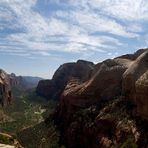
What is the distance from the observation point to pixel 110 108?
10675 centimetres

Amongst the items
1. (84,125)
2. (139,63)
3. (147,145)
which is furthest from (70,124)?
(147,145)

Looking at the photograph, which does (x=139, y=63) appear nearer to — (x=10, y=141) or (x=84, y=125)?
(x=84, y=125)

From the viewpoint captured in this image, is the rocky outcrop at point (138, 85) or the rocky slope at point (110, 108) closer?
the rocky slope at point (110, 108)

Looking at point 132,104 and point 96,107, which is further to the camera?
point 96,107

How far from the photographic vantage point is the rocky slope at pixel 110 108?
9081 centimetres

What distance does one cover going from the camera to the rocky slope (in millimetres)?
90812

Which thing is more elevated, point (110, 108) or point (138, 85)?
point (138, 85)

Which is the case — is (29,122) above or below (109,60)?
below

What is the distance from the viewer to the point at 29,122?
18488cm

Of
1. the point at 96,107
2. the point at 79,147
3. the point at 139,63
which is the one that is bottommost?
the point at 79,147

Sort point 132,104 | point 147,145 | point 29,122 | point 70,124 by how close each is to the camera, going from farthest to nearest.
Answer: point 29,122
point 70,124
point 132,104
point 147,145

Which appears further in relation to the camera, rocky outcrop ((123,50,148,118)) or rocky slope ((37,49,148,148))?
rocky outcrop ((123,50,148,118))

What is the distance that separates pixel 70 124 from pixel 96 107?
10.9 metres

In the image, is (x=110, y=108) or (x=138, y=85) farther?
(x=110, y=108)
